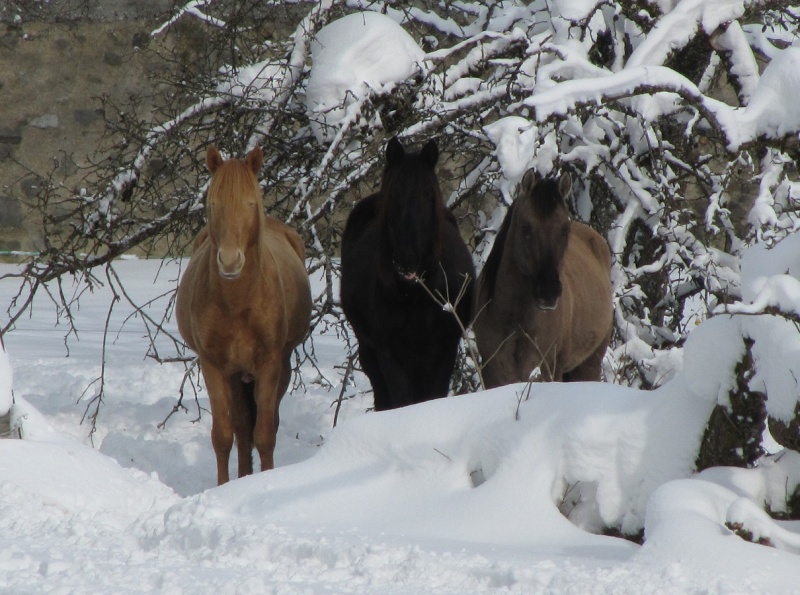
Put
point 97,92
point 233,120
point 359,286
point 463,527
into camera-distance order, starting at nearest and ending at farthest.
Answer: point 463,527, point 359,286, point 233,120, point 97,92

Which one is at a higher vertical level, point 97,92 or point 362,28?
point 97,92

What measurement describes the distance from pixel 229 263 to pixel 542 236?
1.70 meters

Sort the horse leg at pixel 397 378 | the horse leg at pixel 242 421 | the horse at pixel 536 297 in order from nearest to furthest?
the horse at pixel 536 297 < the horse leg at pixel 397 378 < the horse leg at pixel 242 421

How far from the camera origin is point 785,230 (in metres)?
5.45

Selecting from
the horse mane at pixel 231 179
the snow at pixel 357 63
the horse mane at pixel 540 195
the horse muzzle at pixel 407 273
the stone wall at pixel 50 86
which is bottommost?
the horse muzzle at pixel 407 273

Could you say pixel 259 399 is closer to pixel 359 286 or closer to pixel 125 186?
pixel 359 286

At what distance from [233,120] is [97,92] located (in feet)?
27.2

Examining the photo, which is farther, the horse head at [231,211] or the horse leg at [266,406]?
the horse leg at [266,406]

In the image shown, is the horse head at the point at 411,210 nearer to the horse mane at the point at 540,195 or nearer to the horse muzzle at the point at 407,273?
the horse muzzle at the point at 407,273

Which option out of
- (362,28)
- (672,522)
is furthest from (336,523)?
(362,28)

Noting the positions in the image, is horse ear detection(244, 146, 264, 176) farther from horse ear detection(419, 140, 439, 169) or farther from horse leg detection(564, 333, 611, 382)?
horse leg detection(564, 333, 611, 382)

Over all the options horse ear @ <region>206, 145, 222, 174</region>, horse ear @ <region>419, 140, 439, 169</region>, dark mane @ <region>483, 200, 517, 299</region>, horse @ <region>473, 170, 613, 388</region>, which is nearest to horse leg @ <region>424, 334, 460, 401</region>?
horse @ <region>473, 170, 613, 388</region>

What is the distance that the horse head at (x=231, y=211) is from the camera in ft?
17.4

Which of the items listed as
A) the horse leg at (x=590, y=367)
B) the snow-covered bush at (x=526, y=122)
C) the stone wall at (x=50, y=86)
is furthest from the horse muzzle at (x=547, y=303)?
the stone wall at (x=50, y=86)
